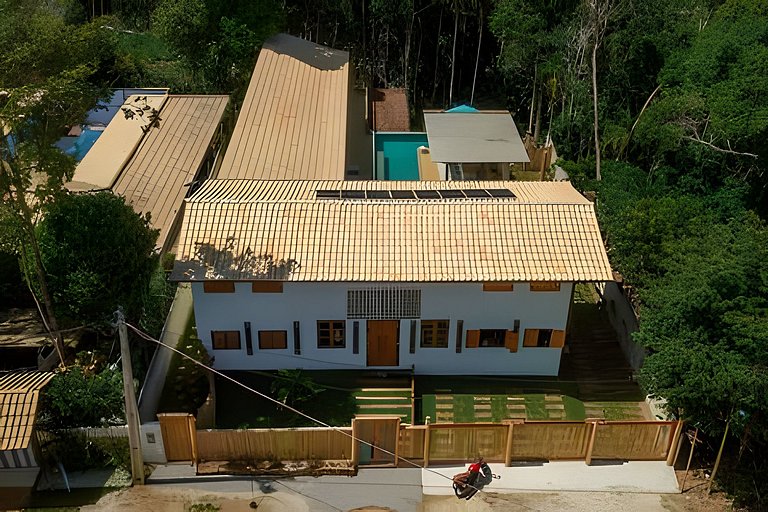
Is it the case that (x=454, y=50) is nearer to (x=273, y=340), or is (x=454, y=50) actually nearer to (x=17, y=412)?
(x=273, y=340)

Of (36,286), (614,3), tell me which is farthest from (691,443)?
(614,3)

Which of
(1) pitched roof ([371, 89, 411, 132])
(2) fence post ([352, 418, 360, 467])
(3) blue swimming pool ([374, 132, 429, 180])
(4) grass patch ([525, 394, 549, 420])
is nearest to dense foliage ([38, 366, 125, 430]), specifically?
(2) fence post ([352, 418, 360, 467])

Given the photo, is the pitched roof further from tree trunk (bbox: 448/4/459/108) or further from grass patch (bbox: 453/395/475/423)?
grass patch (bbox: 453/395/475/423)

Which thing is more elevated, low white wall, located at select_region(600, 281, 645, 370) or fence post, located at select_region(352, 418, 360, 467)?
low white wall, located at select_region(600, 281, 645, 370)

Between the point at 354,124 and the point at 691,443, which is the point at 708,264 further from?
the point at 354,124

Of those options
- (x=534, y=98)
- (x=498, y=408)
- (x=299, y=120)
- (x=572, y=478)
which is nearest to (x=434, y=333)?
(x=498, y=408)

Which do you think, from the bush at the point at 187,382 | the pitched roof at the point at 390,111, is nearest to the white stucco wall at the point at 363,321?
the bush at the point at 187,382

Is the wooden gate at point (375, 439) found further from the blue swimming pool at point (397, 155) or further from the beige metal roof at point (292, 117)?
the blue swimming pool at point (397, 155)
